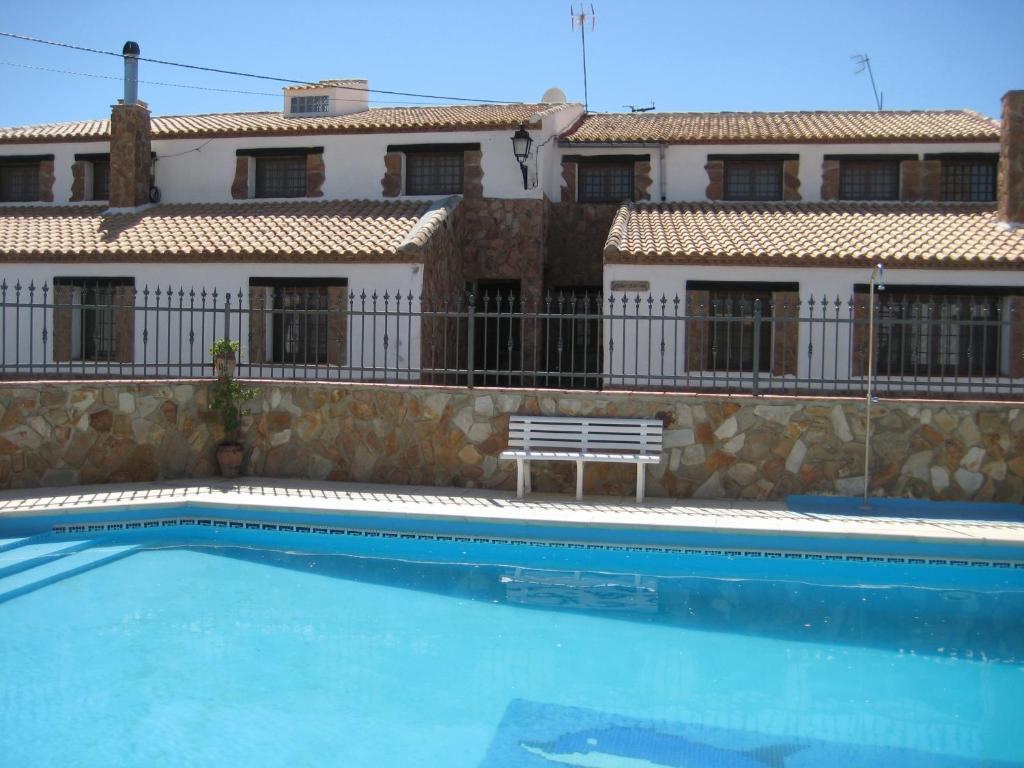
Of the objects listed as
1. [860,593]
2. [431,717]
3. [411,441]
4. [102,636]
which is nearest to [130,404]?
[411,441]

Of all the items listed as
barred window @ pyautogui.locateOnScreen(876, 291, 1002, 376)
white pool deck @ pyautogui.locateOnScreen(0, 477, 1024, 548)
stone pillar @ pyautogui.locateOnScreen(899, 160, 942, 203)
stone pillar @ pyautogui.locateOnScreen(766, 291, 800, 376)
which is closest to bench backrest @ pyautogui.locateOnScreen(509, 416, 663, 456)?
white pool deck @ pyautogui.locateOnScreen(0, 477, 1024, 548)

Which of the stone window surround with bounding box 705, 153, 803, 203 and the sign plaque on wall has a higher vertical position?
the stone window surround with bounding box 705, 153, 803, 203

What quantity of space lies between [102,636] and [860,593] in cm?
607

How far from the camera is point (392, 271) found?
16.1 m

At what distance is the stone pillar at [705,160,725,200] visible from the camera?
19.2 metres

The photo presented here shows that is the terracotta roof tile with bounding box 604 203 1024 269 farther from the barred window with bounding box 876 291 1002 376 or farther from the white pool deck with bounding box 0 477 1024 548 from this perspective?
the white pool deck with bounding box 0 477 1024 548

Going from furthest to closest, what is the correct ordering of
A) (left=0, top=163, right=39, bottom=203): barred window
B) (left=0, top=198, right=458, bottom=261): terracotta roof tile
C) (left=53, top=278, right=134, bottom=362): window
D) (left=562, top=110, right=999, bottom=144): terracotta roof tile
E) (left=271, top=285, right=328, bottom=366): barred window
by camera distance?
(left=0, top=163, right=39, bottom=203): barred window < (left=562, top=110, right=999, bottom=144): terracotta roof tile < (left=53, top=278, right=134, bottom=362): window < (left=271, top=285, right=328, bottom=366): barred window < (left=0, top=198, right=458, bottom=261): terracotta roof tile

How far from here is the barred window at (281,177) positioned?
20.0 m

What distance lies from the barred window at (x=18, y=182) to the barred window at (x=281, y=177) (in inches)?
207

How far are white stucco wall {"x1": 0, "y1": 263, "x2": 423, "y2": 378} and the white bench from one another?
5035 millimetres

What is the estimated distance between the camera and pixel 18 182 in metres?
21.3

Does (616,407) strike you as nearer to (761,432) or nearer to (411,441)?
(761,432)

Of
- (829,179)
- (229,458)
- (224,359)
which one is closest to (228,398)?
(224,359)

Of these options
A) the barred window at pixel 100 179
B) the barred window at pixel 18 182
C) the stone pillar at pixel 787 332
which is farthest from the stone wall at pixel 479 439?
the barred window at pixel 18 182
